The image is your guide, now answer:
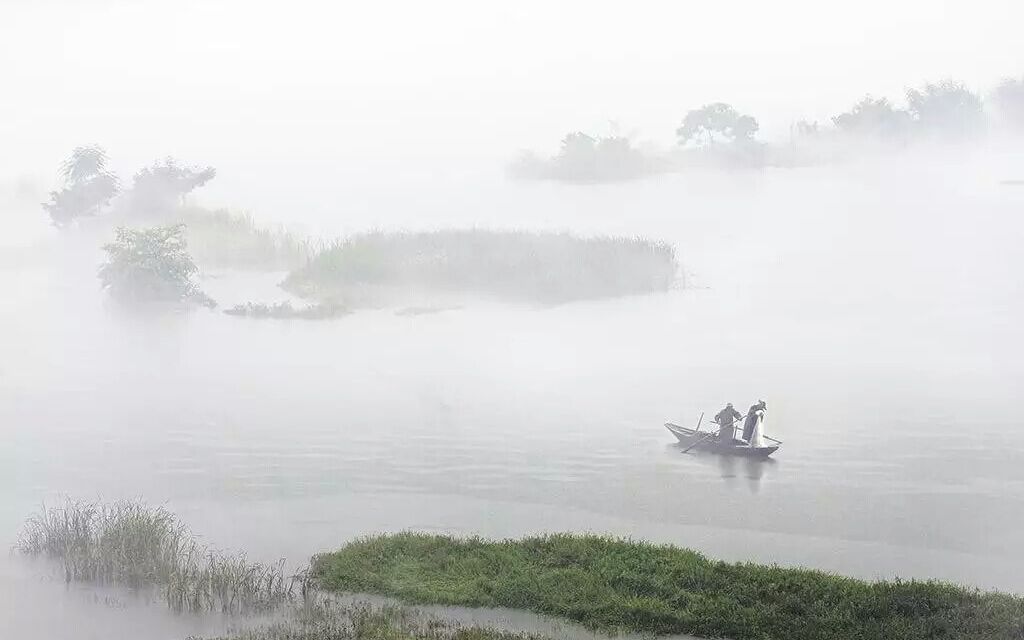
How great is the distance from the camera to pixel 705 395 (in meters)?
28.5

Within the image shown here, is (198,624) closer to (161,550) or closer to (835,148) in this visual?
(161,550)

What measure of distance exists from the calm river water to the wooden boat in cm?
30

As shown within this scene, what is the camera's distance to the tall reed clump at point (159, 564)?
15234mm

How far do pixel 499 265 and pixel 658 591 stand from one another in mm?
21624

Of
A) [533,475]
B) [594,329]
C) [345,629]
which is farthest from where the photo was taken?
[594,329]

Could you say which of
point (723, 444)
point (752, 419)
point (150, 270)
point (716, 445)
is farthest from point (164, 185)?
point (752, 419)

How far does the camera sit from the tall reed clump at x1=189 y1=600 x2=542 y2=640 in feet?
43.8

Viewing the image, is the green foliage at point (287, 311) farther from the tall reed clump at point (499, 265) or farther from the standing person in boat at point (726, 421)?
the standing person in boat at point (726, 421)

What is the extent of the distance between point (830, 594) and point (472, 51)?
29.8 m

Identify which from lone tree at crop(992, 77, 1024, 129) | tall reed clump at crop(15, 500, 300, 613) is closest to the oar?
tall reed clump at crop(15, 500, 300, 613)

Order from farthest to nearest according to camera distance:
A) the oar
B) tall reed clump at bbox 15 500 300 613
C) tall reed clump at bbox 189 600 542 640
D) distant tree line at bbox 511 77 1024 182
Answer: distant tree line at bbox 511 77 1024 182, the oar, tall reed clump at bbox 15 500 300 613, tall reed clump at bbox 189 600 542 640

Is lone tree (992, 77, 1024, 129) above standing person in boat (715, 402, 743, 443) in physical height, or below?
above

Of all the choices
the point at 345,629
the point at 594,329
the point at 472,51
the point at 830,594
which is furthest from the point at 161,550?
the point at 472,51

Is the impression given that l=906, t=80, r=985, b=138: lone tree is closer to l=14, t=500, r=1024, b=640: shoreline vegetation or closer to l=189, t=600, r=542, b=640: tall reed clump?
l=14, t=500, r=1024, b=640: shoreline vegetation
